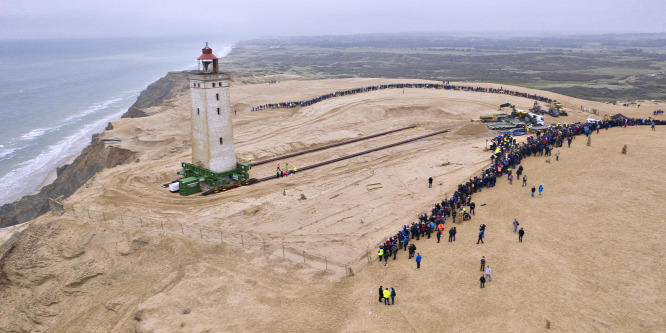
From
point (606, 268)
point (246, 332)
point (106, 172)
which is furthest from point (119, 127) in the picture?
point (606, 268)

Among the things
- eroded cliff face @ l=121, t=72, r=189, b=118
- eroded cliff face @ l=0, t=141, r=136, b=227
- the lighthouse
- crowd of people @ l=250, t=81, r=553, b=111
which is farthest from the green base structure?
eroded cliff face @ l=121, t=72, r=189, b=118

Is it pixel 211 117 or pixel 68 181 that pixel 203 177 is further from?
pixel 68 181

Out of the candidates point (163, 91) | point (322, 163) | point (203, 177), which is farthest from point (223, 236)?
point (163, 91)

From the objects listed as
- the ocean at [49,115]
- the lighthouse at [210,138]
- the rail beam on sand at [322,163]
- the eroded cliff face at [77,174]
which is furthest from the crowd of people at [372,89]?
the lighthouse at [210,138]

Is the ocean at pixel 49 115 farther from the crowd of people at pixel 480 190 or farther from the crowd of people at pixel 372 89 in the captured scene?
the crowd of people at pixel 480 190

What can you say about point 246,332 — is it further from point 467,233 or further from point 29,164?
point 29,164
